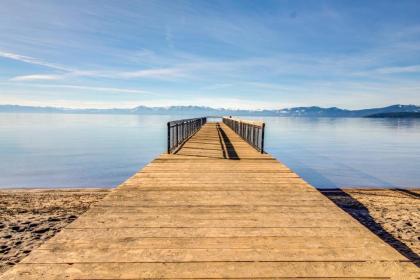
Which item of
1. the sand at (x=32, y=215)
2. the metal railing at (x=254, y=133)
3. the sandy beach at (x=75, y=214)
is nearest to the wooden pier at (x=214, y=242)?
the sand at (x=32, y=215)

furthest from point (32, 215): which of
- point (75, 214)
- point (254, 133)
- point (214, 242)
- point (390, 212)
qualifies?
point (390, 212)

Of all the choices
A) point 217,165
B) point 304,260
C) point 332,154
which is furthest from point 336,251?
point 332,154

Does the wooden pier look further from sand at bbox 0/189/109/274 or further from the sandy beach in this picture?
the sandy beach

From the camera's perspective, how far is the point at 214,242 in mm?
3629

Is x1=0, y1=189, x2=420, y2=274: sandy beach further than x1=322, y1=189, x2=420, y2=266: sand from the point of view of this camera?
No

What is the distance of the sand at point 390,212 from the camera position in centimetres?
621

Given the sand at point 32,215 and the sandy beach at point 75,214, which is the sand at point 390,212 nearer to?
the sandy beach at point 75,214

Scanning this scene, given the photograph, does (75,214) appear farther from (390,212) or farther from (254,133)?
(390,212)

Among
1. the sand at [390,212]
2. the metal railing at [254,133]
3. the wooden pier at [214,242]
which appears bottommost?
the sand at [390,212]

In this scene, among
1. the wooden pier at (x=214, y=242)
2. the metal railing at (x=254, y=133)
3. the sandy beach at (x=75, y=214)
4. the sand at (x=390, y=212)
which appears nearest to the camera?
the wooden pier at (x=214, y=242)

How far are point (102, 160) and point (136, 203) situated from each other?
2348 centimetres

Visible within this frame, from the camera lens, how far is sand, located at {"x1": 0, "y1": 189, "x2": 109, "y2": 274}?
569cm

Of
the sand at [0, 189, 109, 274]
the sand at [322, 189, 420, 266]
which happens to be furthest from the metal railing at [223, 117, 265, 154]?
the sand at [0, 189, 109, 274]

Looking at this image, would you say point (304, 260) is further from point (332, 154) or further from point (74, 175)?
point (332, 154)
